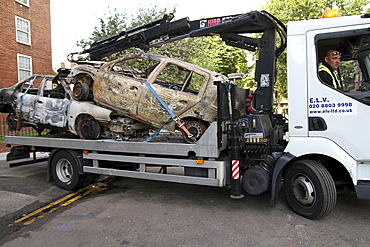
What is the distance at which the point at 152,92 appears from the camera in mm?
5219

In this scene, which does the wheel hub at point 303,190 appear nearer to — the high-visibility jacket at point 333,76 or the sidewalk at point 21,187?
the high-visibility jacket at point 333,76

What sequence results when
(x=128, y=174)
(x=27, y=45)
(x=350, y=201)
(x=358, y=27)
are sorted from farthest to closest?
1. (x=27, y=45)
2. (x=128, y=174)
3. (x=350, y=201)
4. (x=358, y=27)

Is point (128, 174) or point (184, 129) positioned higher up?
point (184, 129)

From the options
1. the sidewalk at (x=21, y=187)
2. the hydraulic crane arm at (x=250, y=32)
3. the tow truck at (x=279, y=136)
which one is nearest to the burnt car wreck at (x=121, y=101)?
the tow truck at (x=279, y=136)

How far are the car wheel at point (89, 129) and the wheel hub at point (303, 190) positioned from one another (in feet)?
12.9

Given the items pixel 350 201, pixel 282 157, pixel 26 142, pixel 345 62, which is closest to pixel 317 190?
pixel 282 157

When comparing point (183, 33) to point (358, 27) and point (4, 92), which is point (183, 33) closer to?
point (358, 27)

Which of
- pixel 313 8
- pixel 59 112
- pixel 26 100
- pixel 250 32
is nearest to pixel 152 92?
pixel 250 32

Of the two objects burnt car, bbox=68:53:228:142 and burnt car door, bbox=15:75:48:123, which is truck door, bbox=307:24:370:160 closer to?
burnt car, bbox=68:53:228:142

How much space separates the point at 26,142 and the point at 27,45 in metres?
12.9

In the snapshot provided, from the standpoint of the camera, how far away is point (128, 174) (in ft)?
16.6

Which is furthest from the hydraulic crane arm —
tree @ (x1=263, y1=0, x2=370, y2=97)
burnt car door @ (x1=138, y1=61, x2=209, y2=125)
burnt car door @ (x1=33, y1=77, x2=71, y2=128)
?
tree @ (x1=263, y1=0, x2=370, y2=97)

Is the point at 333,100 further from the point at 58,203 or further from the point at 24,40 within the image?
the point at 24,40

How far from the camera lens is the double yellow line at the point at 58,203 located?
439cm
